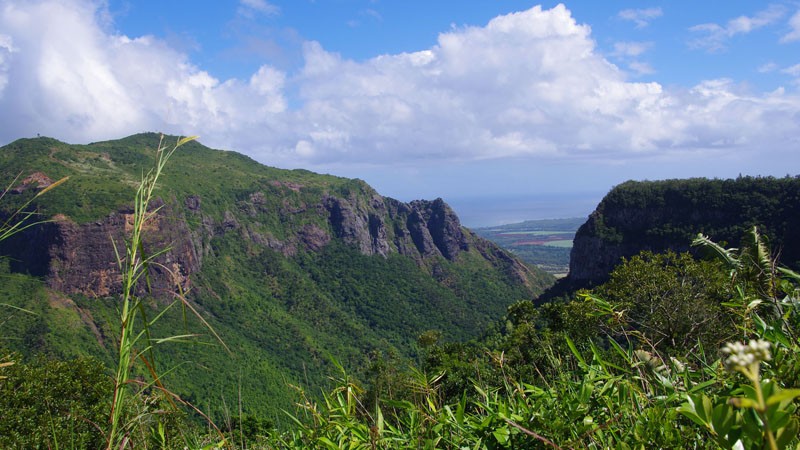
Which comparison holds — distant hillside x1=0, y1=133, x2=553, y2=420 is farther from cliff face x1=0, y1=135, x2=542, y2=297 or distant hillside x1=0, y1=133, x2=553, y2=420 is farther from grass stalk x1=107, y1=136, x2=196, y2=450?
grass stalk x1=107, y1=136, x2=196, y2=450

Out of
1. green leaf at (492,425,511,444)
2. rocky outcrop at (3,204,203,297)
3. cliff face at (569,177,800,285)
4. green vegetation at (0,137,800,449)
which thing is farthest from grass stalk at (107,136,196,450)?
rocky outcrop at (3,204,203,297)

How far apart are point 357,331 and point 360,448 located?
84204mm

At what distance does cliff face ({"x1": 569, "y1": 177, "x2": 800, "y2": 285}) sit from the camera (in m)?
51.6

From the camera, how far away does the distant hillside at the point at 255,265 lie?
53.3 metres

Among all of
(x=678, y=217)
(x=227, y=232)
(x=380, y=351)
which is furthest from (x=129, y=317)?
(x=227, y=232)

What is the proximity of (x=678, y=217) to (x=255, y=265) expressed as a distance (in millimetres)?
74807

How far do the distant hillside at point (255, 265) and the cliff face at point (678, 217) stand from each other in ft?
88.2

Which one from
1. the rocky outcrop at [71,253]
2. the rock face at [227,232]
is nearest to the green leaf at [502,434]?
the rock face at [227,232]

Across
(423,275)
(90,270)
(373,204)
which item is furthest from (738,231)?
(373,204)

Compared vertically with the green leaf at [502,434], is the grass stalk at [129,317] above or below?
above

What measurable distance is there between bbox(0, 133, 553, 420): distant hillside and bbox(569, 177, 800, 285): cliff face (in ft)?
88.2

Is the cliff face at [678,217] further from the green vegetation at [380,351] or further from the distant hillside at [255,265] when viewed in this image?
the distant hillside at [255,265]

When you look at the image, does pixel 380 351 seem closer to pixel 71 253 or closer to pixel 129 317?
pixel 129 317

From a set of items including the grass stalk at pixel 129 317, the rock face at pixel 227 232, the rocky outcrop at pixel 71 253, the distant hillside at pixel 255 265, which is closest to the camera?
the grass stalk at pixel 129 317
